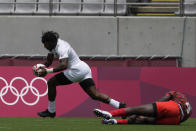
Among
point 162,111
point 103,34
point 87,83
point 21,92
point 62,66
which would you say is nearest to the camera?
point 162,111

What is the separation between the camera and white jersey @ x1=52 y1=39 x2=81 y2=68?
11398 mm

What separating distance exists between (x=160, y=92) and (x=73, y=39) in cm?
431

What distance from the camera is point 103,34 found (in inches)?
696

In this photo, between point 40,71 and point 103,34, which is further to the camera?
point 103,34

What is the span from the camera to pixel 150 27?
1770cm

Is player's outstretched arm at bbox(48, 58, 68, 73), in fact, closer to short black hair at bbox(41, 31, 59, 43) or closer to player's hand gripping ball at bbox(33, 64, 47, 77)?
player's hand gripping ball at bbox(33, 64, 47, 77)

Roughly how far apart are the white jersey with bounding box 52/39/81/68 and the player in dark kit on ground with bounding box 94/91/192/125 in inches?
92.4


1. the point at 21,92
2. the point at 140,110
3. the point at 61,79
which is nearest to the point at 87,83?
the point at 61,79

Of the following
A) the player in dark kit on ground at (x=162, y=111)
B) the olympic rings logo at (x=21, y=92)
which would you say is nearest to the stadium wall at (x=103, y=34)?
the olympic rings logo at (x=21, y=92)

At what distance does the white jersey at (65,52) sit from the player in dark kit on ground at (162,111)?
2.35 m

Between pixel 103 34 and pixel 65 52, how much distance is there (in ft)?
20.9

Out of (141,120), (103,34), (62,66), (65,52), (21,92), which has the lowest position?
(21,92)

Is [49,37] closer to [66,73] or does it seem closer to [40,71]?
[40,71]

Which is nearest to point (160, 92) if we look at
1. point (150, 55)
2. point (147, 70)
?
point (147, 70)
